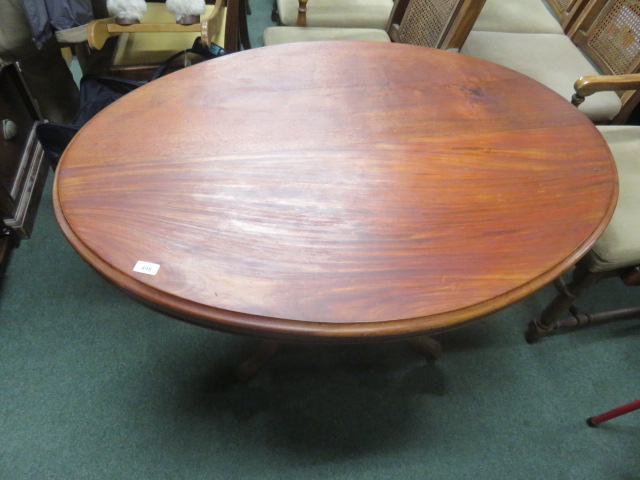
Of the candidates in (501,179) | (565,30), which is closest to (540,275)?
(501,179)

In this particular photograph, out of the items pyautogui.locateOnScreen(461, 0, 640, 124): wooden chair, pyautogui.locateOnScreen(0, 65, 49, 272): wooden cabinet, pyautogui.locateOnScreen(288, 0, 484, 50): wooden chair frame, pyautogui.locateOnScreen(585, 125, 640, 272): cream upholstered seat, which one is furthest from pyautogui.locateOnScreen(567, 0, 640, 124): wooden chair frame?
pyautogui.locateOnScreen(0, 65, 49, 272): wooden cabinet

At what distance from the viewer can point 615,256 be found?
1.12 m

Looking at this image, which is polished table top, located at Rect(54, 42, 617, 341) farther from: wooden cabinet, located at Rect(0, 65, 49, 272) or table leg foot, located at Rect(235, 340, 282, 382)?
wooden cabinet, located at Rect(0, 65, 49, 272)

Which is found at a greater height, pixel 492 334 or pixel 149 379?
pixel 492 334

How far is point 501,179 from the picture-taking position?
902 mm

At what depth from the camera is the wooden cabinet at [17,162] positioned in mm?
1494

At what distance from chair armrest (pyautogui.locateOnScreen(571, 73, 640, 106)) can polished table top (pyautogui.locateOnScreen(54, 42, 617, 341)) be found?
0.12 meters

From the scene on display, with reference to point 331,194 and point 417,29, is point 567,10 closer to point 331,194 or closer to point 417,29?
point 417,29

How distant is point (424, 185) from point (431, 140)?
158 mm

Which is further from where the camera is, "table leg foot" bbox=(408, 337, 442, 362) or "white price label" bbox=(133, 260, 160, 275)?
"table leg foot" bbox=(408, 337, 442, 362)

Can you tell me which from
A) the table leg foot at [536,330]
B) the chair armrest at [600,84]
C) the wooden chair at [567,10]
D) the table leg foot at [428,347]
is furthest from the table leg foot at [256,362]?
the wooden chair at [567,10]

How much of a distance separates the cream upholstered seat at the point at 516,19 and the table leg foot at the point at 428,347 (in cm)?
144

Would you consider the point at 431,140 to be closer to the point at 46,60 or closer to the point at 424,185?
the point at 424,185

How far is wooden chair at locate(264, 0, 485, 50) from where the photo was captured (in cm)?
152
